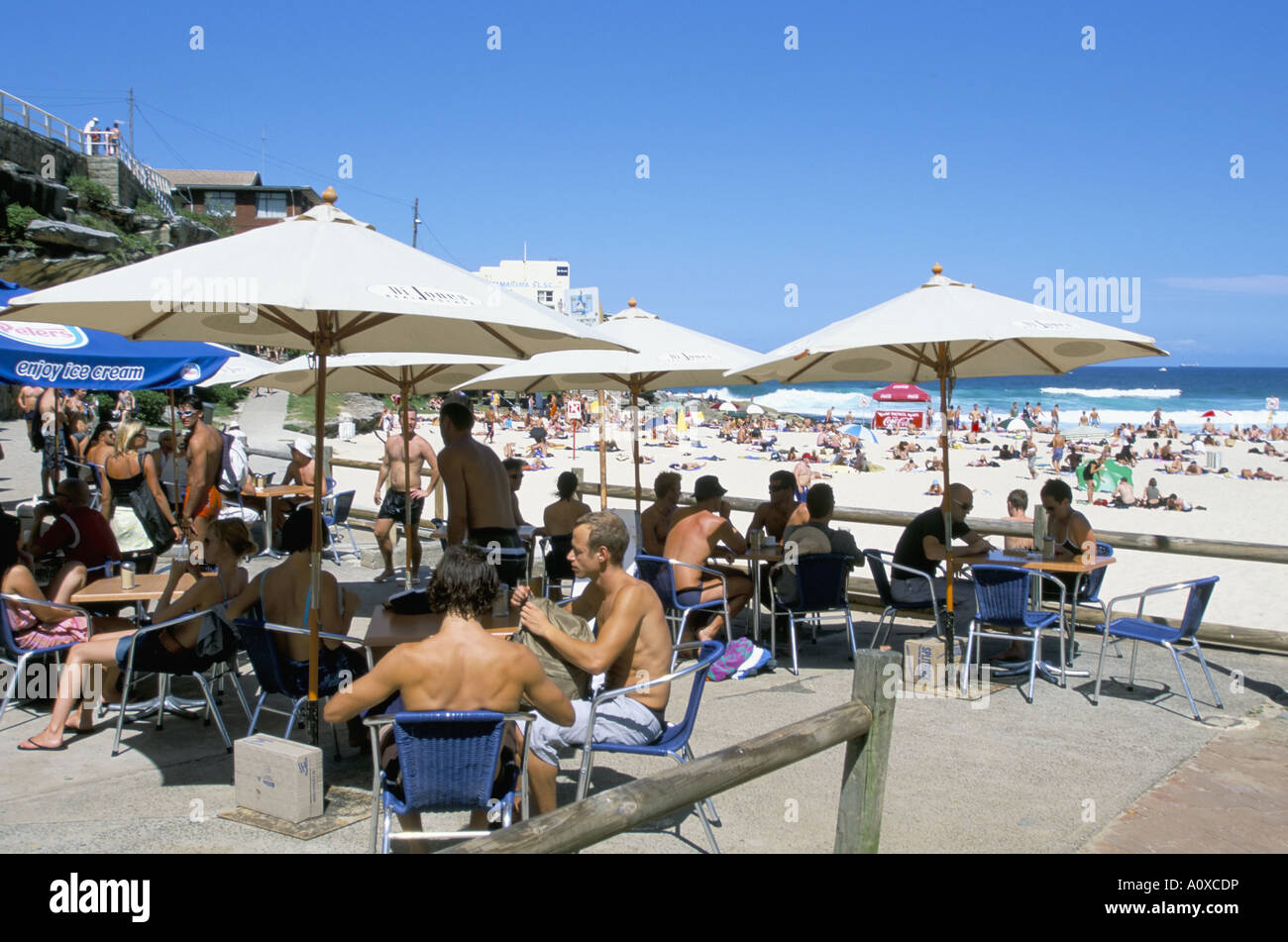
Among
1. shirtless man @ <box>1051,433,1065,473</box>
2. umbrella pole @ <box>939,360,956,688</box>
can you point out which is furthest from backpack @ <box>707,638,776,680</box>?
shirtless man @ <box>1051,433,1065,473</box>

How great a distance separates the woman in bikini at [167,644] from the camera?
4.66 metres

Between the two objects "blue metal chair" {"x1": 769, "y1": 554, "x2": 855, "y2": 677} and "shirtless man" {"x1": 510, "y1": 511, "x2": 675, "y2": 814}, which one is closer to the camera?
"shirtless man" {"x1": 510, "y1": 511, "x2": 675, "y2": 814}

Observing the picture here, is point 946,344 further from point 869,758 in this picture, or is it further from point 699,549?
point 869,758

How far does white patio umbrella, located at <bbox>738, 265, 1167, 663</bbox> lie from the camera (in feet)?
18.1

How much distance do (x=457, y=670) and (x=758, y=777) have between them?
0.98m

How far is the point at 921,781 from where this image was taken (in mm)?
4500

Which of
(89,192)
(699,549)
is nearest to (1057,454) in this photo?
(699,549)

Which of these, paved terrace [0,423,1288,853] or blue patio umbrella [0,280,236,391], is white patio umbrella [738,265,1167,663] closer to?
paved terrace [0,423,1288,853]

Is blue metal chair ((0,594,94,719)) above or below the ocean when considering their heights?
below

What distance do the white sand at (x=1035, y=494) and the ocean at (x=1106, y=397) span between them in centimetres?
1685

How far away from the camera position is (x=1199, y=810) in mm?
4242

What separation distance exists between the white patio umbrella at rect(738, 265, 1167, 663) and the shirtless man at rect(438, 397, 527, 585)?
1845 mm

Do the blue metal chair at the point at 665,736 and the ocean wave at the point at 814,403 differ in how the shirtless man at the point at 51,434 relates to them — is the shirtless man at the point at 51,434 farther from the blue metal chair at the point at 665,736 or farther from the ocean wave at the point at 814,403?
the ocean wave at the point at 814,403

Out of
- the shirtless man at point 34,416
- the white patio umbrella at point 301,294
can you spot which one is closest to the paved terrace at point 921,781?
the white patio umbrella at point 301,294
